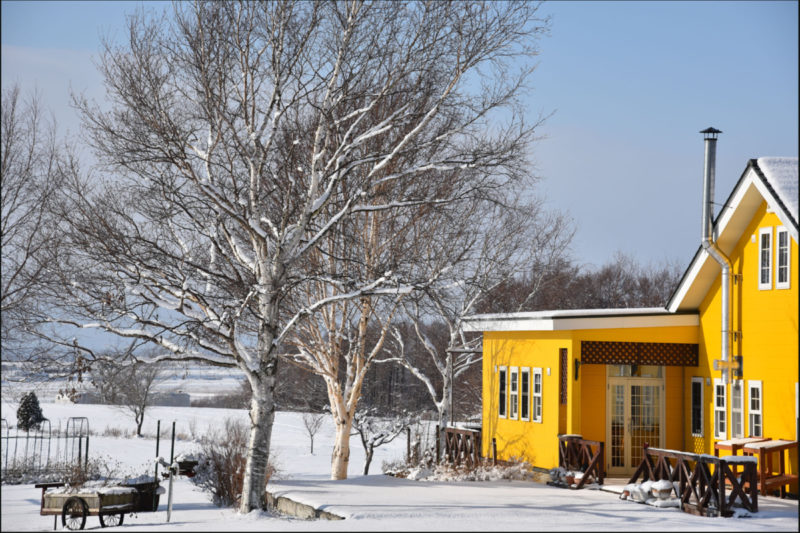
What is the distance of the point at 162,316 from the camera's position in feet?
55.5

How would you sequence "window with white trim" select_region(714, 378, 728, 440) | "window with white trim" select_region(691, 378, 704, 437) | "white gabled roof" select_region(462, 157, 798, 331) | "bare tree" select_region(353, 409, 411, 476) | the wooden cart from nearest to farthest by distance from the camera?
the wooden cart, "white gabled roof" select_region(462, 157, 798, 331), "window with white trim" select_region(714, 378, 728, 440), "window with white trim" select_region(691, 378, 704, 437), "bare tree" select_region(353, 409, 411, 476)

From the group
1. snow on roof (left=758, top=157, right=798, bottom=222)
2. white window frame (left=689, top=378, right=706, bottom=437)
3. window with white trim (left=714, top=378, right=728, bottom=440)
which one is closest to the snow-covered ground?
window with white trim (left=714, top=378, right=728, bottom=440)

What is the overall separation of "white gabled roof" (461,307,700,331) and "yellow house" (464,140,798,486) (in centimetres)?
2

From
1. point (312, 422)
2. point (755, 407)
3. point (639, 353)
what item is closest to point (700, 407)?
point (639, 353)

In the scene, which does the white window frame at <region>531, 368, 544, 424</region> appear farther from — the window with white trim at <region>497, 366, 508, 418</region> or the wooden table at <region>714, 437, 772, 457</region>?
the wooden table at <region>714, 437, 772, 457</region>

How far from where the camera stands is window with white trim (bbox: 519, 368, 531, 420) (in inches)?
798

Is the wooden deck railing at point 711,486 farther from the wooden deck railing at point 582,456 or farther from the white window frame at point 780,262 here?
the white window frame at point 780,262

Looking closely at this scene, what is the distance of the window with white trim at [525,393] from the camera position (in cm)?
2027

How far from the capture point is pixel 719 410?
18.7 meters

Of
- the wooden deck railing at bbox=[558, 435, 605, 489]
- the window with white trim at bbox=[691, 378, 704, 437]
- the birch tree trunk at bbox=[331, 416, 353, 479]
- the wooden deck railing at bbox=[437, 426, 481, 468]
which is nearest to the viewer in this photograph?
the wooden deck railing at bbox=[558, 435, 605, 489]

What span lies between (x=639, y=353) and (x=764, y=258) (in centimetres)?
349

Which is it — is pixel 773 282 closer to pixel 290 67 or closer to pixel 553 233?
pixel 290 67

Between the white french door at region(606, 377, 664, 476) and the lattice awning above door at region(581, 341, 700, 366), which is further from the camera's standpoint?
the white french door at region(606, 377, 664, 476)

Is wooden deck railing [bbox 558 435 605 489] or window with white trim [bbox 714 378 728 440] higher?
window with white trim [bbox 714 378 728 440]
